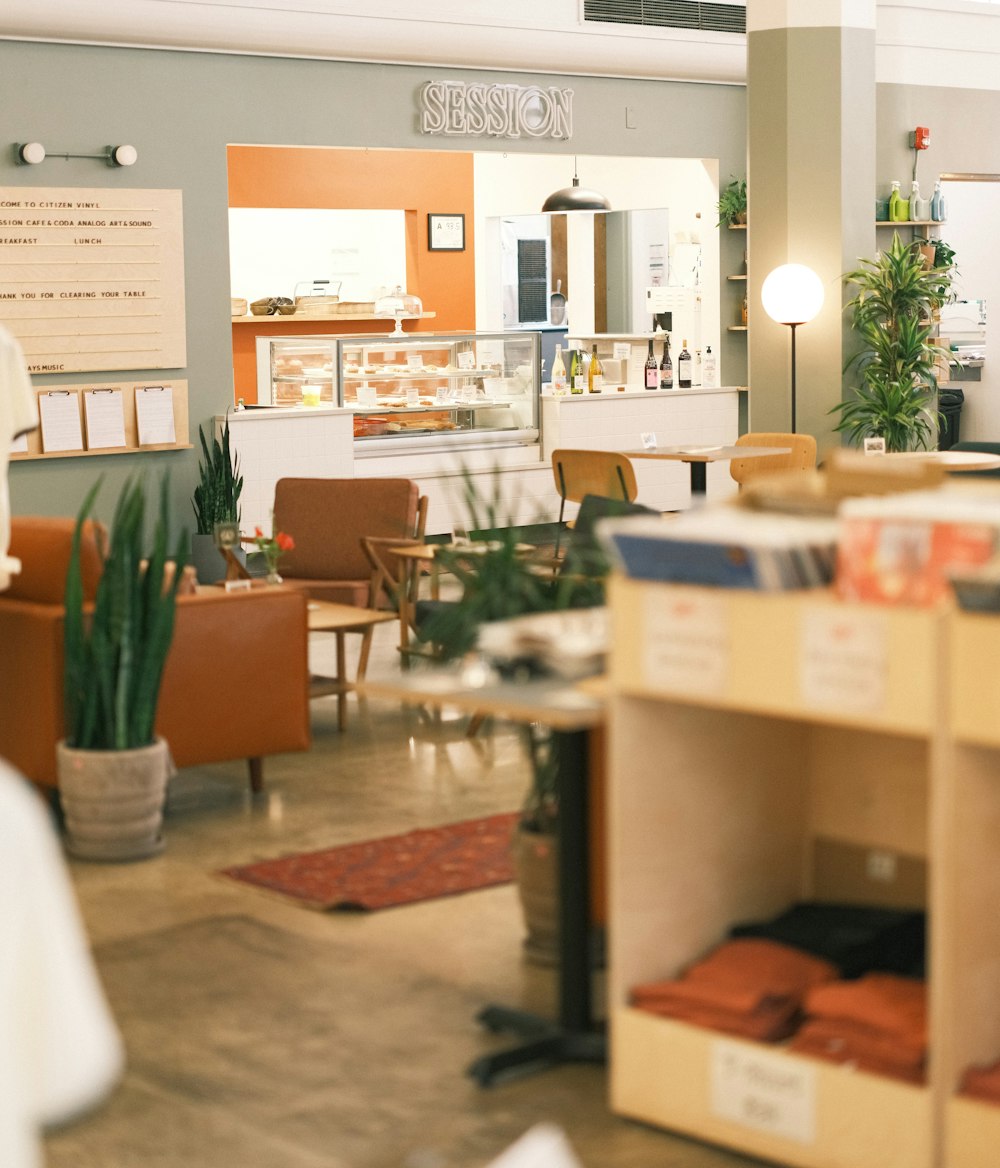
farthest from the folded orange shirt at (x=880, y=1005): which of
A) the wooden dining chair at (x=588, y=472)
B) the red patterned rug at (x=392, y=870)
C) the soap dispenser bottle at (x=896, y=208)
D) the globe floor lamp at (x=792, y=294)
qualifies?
the soap dispenser bottle at (x=896, y=208)

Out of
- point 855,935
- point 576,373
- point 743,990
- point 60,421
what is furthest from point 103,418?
point 743,990

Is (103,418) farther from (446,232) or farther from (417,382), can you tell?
(446,232)

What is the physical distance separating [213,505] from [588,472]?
2090 millimetres

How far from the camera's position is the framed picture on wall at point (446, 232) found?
1402cm

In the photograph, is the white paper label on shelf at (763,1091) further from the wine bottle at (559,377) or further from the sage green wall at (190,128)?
the wine bottle at (559,377)

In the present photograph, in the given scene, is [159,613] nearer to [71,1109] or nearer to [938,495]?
[938,495]

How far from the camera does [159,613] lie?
4.91 meters

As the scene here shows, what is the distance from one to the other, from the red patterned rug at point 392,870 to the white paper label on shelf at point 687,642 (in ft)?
5.25

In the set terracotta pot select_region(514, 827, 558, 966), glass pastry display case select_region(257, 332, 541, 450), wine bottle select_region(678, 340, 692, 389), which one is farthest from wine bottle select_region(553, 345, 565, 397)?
terracotta pot select_region(514, 827, 558, 966)

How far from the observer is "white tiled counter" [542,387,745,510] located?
436 inches

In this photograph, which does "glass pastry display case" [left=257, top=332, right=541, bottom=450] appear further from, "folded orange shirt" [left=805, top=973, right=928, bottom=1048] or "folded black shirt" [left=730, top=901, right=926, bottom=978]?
"folded orange shirt" [left=805, top=973, right=928, bottom=1048]

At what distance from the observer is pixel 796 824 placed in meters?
3.54

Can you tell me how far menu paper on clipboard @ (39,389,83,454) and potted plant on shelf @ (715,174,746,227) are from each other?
4.76m

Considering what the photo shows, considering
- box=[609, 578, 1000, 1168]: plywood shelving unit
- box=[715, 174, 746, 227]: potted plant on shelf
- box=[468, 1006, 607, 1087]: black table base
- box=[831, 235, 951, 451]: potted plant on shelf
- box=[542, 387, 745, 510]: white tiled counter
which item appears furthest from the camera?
box=[715, 174, 746, 227]: potted plant on shelf
